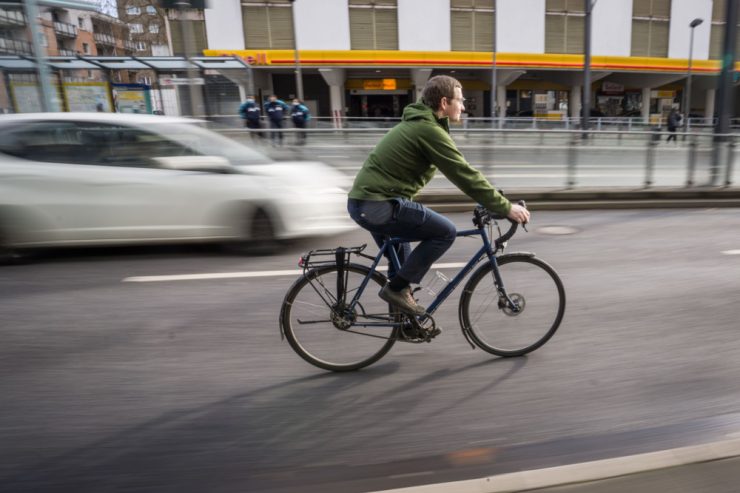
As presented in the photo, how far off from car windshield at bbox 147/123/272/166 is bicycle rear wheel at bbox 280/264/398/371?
3263mm

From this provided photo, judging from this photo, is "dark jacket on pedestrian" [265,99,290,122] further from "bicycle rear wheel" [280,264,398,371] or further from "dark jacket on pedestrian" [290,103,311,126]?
"bicycle rear wheel" [280,264,398,371]

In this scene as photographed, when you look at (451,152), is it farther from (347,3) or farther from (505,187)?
(347,3)

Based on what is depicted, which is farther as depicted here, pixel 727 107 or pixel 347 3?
pixel 347 3

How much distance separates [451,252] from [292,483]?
4.30 metres

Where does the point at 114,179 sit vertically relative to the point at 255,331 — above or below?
above

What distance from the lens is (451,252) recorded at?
251 inches

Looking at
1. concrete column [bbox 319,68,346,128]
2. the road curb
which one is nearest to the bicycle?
the road curb

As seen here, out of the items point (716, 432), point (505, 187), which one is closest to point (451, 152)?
point (716, 432)

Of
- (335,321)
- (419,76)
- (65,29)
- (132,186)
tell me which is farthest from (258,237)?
(65,29)

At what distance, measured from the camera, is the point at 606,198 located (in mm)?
9695

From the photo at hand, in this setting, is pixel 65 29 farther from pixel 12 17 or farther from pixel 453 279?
pixel 453 279

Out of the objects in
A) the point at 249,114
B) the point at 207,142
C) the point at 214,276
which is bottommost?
the point at 214,276

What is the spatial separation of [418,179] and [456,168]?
275mm

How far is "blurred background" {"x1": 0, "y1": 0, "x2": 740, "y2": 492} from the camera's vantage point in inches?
105
